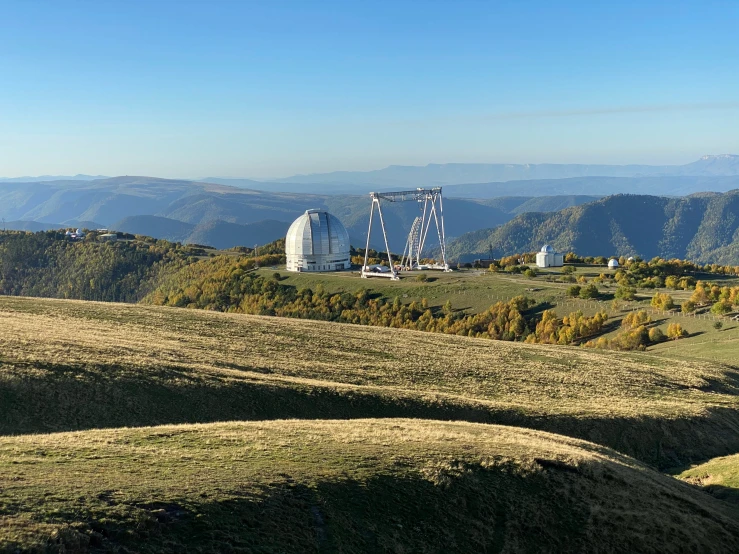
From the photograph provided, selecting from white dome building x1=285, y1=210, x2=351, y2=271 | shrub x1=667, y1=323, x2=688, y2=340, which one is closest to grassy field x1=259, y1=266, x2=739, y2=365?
shrub x1=667, y1=323, x2=688, y2=340

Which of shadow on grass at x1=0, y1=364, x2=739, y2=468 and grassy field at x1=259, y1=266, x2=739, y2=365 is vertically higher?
shadow on grass at x1=0, y1=364, x2=739, y2=468

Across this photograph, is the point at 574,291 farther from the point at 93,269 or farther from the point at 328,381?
the point at 93,269

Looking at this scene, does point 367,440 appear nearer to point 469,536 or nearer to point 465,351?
point 469,536

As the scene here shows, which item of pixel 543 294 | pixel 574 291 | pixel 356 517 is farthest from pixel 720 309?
pixel 356 517

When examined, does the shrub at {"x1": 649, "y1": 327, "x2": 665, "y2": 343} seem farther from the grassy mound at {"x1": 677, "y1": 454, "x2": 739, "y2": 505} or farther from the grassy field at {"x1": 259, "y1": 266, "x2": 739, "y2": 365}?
the grassy mound at {"x1": 677, "y1": 454, "x2": 739, "y2": 505}

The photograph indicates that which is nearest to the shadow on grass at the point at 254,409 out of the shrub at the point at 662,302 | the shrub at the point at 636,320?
the shrub at the point at 636,320
